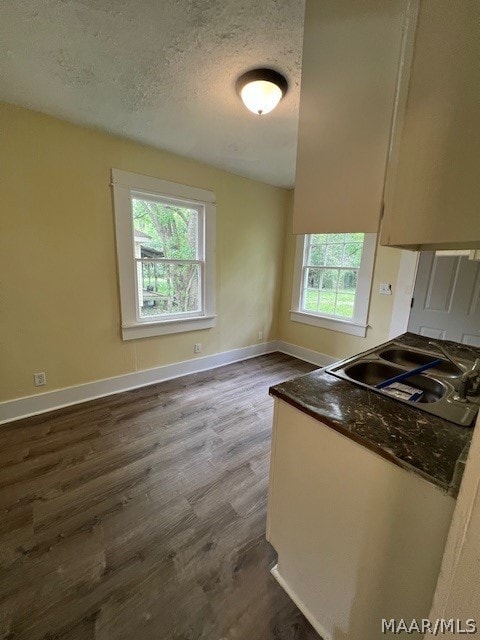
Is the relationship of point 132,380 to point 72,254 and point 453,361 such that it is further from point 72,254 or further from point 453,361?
point 453,361

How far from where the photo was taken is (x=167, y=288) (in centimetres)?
306

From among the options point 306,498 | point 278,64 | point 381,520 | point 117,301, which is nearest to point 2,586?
point 306,498

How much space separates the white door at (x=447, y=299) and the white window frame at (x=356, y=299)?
0.52 m

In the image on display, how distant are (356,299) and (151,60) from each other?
9.52 feet

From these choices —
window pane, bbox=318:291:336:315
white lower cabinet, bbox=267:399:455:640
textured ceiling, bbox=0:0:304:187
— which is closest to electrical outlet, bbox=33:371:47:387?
textured ceiling, bbox=0:0:304:187

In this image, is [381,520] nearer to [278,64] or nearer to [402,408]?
[402,408]

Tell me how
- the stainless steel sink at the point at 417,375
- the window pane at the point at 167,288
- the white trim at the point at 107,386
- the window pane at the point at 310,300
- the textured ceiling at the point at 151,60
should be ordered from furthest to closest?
the window pane at the point at 310,300 < the window pane at the point at 167,288 < the white trim at the point at 107,386 < the textured ceiling at the point at 151,60 < the stainless steel sink at the point at 417,375

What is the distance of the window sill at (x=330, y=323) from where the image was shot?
129 inches

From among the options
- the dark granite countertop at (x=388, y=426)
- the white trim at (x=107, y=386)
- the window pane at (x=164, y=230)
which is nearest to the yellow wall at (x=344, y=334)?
the white trim at (x=107, y=386)

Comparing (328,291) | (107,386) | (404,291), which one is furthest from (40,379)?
(404,291)

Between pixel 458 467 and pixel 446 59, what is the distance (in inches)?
37.5

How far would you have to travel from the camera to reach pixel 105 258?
254 cm

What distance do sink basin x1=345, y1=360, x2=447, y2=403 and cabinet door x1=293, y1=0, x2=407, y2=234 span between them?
801mm

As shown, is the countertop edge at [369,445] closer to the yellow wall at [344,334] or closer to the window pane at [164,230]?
the window pane at [164,230]
